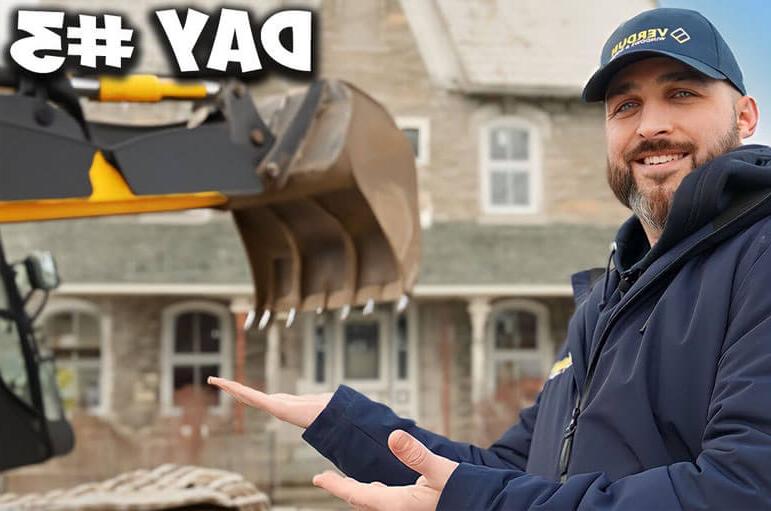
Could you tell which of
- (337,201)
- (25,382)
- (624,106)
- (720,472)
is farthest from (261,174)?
(720,472)

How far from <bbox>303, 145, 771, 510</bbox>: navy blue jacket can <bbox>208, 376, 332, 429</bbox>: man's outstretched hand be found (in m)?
0.42

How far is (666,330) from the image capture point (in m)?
1.46

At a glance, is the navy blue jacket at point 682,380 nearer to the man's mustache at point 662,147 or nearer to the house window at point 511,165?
the man's mustache at point 662,147

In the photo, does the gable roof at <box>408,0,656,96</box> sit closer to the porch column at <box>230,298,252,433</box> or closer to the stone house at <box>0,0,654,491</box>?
the stone house at <box>0,0,654,491</box>

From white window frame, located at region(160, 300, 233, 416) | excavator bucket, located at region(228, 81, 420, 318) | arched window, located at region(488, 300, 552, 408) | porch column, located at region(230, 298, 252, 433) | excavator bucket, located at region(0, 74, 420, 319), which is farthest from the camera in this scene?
arched window, located at region(488, 300, 552, 408)

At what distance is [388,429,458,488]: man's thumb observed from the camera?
1359 millimetres

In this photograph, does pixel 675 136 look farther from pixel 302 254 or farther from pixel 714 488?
pixel 302 254

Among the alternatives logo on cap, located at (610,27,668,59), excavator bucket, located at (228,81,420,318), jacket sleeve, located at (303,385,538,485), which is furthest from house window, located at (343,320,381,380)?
logo on cap, located at (610,27,668,59)

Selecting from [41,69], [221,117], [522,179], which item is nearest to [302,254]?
[221,117]

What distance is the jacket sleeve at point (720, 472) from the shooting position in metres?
1.26

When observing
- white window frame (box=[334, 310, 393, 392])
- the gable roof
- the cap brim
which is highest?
the gable roof

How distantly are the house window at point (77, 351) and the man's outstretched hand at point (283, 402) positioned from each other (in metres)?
14.6

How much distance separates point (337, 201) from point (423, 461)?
12.1 ft

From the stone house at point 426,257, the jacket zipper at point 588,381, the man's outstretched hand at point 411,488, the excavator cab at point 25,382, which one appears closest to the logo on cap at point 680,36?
the jacket zipper at point 588,381
